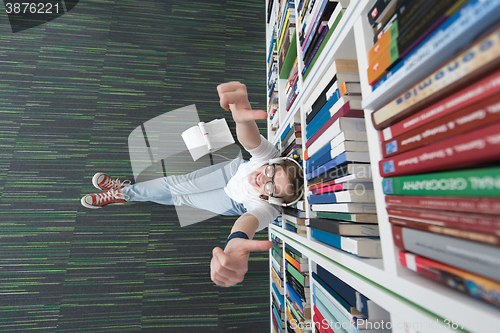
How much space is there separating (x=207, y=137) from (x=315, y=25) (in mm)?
1303

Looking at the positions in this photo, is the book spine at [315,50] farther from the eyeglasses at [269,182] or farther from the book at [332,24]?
the eyeglasses at [269,182]

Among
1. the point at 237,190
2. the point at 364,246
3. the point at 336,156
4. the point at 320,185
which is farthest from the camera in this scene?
the point at 237,190

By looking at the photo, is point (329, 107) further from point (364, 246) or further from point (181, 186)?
point (181, 186)

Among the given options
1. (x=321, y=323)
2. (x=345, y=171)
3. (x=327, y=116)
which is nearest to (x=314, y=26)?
(x=327, y=116)

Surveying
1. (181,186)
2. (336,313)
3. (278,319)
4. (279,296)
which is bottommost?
(278,319)

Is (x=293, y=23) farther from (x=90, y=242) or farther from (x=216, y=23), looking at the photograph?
(x=90, y=242)

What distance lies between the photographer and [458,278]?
32 centimetres

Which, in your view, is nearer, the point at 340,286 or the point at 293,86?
the point at 340,286

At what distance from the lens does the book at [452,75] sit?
0.93 feet

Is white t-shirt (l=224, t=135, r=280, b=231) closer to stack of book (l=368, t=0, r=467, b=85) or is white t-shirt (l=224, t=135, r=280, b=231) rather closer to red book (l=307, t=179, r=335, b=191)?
red book (l=307, t=179, r=335, b=191)

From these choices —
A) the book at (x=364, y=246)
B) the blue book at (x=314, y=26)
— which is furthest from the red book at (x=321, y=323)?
the blue book at (x=314, y=26)

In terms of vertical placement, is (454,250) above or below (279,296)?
above

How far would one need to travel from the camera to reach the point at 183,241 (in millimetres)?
1829

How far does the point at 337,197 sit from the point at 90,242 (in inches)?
79.8
